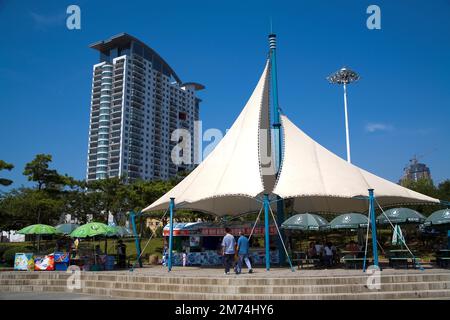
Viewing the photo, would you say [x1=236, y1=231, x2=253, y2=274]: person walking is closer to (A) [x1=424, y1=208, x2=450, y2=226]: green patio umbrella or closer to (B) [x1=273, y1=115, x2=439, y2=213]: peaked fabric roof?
(B) [x1=273, y1=115, x2=439, y2=213]: peaked fabric roof

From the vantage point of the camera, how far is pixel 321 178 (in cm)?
1431

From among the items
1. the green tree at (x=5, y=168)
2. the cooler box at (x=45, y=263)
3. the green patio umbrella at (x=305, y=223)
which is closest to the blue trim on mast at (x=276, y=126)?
the green patio umbrella at (x=305, y=223)

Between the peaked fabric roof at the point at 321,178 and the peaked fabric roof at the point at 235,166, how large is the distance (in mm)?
1044

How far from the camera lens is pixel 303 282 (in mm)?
9906

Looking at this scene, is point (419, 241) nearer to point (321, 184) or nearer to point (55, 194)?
point (321, 184)

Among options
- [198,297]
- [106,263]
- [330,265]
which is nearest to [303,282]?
[198,297]

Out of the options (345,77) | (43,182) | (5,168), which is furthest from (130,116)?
(5,168)

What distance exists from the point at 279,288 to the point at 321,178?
18.5ft

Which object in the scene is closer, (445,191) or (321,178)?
(321,178)

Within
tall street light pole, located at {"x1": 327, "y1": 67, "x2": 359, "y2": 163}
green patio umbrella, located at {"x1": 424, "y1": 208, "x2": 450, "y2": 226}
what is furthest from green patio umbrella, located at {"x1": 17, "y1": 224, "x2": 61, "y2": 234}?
tall street light pole, located at {"x1": 327, "y1": 67, "x2": 359, "y2": 163}

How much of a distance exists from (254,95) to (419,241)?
73.9ft

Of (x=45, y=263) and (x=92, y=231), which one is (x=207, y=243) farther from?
(x=45, y=263)

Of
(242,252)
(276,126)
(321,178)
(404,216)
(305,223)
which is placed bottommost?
(242,252)

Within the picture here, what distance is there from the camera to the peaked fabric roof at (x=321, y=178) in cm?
1355
